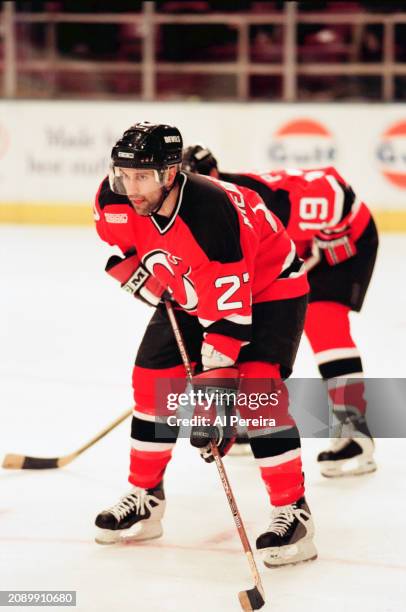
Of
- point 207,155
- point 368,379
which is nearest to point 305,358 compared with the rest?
point 368,379

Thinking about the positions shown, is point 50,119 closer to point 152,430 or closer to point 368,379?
point 368,379

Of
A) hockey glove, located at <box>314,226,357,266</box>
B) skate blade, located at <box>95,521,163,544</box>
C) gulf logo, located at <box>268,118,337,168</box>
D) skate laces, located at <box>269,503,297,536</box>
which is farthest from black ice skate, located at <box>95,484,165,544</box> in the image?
gulf logo, located at <box>268,118,337,168</box>

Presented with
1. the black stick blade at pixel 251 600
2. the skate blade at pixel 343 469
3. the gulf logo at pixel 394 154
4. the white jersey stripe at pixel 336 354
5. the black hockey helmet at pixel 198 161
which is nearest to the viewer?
the black stick blade at pixel 251 600

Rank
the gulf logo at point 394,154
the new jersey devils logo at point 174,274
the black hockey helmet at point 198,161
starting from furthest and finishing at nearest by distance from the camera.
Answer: the gulf logo at point 394,154, the black hockey helmet at point 198,161, the new jersey devils logo at point 174,274

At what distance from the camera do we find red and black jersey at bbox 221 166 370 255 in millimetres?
3172

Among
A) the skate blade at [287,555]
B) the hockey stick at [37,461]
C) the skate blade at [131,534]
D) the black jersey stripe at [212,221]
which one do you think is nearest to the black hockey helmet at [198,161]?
the black jersey stripe at [212,221]

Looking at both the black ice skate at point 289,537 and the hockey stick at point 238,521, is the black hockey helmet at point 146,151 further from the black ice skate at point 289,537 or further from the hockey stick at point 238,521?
the black ice skate at point 289,537

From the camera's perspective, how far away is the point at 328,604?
2191 mm

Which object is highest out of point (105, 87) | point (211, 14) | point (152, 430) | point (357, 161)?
point (211, 14)

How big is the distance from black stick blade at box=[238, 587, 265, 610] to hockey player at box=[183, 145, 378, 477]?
1.03 metres

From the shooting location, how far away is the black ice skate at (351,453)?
3.16 metres

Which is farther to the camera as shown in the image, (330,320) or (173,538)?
(330,320)

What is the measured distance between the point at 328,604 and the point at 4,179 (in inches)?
276

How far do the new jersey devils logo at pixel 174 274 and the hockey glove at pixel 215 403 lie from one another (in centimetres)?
23
